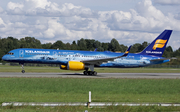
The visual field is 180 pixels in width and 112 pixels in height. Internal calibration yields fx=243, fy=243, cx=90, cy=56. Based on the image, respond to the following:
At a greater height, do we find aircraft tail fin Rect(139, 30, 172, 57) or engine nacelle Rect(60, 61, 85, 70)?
aircraft tail fin Rect(139, 30, 172, 57)

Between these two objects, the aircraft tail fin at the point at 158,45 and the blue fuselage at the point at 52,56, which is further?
the aircraft tail fin at the point at 158,45

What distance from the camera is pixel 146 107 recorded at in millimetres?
12883

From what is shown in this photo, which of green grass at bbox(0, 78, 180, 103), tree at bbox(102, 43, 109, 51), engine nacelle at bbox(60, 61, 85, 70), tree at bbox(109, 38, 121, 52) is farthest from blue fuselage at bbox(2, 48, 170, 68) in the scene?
tree at bbox(102, 43, 109, 51)

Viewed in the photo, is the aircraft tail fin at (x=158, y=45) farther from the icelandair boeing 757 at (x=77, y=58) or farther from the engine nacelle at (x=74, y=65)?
the engine nacelle at (x=74, y=65)

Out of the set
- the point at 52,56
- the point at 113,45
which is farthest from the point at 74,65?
the point at 113,45

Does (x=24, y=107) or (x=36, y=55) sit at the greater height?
(x=36, y=55)

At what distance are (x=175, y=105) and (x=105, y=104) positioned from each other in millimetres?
3840

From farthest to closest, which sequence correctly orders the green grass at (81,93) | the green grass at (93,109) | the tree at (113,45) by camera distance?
1. the tree at (113,45)
2. the green grass at (81,93)
3. the green grass at (93,109)

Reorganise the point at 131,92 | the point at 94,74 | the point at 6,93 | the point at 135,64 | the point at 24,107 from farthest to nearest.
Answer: the point at 135,64
the point at 94,74
the point at 131,92
the point at 6,93
the point at 24,107

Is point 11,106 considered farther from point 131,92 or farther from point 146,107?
point 131,92

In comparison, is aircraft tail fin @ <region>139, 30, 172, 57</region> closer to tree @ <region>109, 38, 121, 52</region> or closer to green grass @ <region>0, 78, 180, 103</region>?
green grass @ <region>0, 78, 180, 103</region>

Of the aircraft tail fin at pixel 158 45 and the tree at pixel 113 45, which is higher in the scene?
the tree at pixel 113 45

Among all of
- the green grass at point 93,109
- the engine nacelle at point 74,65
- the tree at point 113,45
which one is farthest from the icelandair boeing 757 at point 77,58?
the tree at point 113,45

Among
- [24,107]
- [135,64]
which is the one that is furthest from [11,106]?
[135,64]
